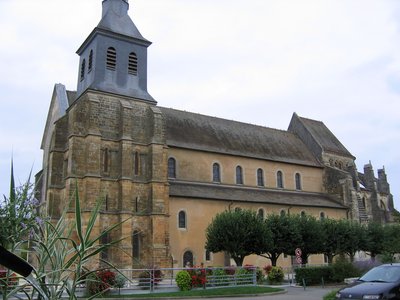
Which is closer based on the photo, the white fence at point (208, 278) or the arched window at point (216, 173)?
the white fence at point (208, 278)

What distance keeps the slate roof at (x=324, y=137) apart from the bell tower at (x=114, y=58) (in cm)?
2272

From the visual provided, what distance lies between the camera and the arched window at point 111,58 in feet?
106

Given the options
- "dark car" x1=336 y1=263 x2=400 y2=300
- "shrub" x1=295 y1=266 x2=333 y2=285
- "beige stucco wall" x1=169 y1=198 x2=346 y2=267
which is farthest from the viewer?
"beige stucco wall" x1=169 y1=198 x2=346 y2=267

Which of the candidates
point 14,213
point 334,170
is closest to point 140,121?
point 334,170

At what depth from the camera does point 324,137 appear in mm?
49938

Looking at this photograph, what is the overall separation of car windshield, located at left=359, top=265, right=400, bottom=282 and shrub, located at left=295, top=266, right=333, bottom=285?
13.2 m

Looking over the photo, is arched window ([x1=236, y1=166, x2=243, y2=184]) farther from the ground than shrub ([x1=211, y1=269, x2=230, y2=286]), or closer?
farther from the ground

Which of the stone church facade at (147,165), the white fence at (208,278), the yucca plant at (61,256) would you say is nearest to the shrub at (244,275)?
the white fence at (208,278)

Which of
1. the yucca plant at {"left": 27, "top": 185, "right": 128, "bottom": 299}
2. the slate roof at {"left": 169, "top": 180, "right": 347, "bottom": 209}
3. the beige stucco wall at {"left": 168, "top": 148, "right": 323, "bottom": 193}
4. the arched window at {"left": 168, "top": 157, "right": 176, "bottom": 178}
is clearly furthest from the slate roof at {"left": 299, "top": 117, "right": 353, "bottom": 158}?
the yucca plant at {"left": 27, "top": 185, "right": 128, "bottom": 299}

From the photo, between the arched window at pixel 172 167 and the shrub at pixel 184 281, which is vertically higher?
the arched window at pixel 172 167

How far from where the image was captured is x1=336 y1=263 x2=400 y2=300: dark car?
11.5 meters

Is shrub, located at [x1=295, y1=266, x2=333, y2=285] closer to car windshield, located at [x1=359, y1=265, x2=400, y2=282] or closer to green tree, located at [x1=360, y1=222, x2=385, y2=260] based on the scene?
green tree, located at [x1=360, y1=222, x2=385, y2=260]

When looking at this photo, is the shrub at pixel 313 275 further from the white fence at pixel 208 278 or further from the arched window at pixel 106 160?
the arched window at pixel 106 160

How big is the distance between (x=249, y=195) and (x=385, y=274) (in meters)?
24.7
